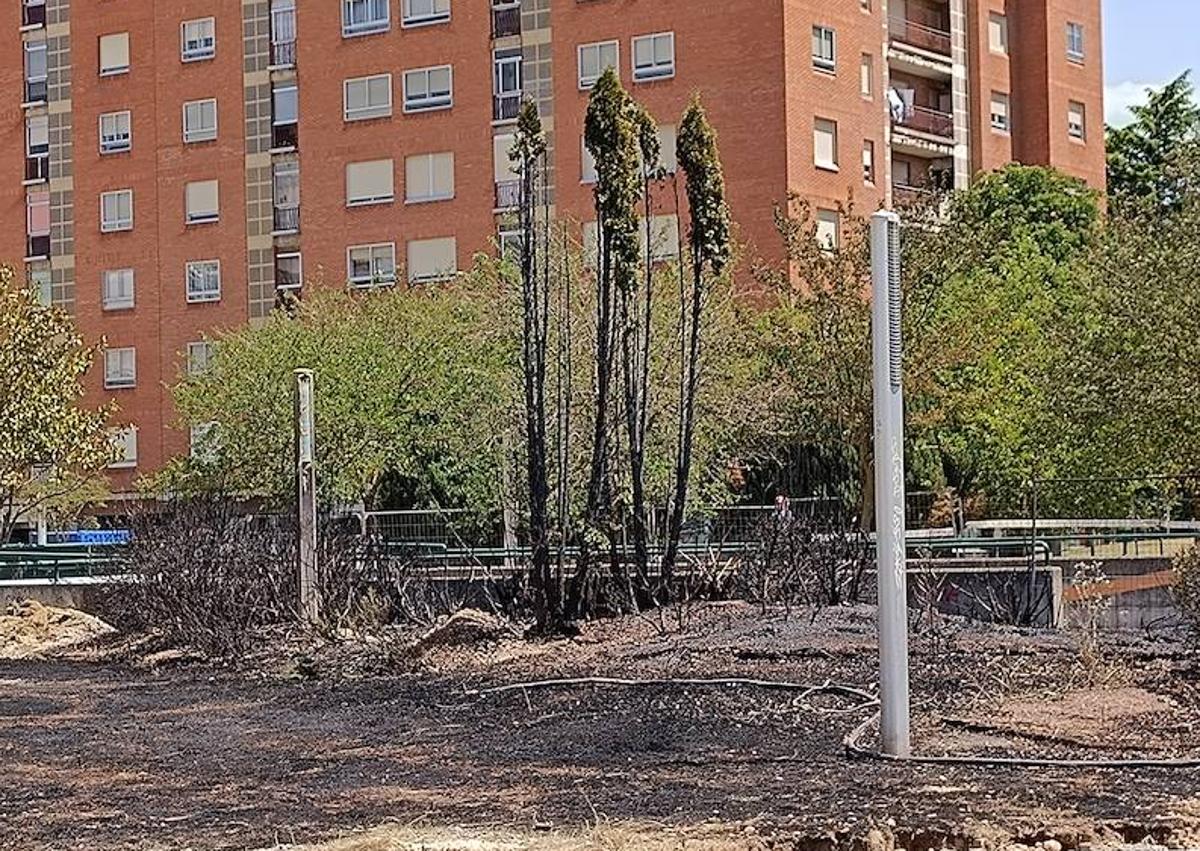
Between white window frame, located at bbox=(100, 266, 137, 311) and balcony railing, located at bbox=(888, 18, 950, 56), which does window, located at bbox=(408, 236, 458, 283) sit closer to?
white window frame, located at bbox=(100, 266, 137, 311)

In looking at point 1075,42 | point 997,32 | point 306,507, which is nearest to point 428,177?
point 997,32

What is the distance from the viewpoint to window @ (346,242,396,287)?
210 feet

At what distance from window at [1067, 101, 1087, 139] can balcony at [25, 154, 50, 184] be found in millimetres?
34271

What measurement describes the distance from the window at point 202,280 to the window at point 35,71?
856cm

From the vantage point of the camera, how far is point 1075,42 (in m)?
71.6

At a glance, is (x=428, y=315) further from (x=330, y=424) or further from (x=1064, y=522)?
(x=1064, y=522)

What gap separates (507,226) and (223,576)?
3747 centimetres

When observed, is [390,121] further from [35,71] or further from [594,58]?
[35,71]

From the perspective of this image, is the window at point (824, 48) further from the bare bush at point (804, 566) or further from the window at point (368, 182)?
the bare bush at point (804, 566)

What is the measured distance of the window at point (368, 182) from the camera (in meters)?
64.5

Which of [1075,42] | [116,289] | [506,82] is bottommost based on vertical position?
[116,289]

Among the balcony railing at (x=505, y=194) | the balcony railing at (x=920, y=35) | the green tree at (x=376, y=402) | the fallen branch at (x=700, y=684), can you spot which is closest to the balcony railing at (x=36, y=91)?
the balcony railing at (x=505, y=194)

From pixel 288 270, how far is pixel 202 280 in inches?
123

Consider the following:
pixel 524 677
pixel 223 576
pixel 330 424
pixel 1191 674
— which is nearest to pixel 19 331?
pixel 330 424
